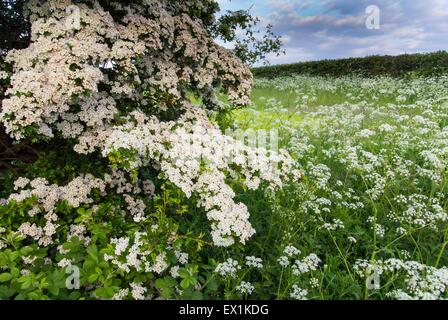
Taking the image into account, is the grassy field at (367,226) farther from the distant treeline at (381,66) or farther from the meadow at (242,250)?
the distant treeline at (381,66)

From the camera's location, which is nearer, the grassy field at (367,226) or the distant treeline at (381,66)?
the grassy field at (367,226)

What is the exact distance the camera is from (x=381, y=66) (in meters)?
28.3

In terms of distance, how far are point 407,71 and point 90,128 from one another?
25.7 meters

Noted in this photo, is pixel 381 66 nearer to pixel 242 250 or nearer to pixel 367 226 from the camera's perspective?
pixel 367 226

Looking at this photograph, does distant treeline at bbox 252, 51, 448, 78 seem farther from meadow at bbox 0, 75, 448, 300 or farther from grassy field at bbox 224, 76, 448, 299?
meadow at bbox 0, 75, 448, 300

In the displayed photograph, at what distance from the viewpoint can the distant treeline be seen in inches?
972

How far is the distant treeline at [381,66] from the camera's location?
2469cm

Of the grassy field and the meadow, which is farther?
the grassy field

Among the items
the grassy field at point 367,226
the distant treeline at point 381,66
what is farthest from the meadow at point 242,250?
the distant treeline at point 381,66

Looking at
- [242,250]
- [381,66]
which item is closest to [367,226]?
[242,250]

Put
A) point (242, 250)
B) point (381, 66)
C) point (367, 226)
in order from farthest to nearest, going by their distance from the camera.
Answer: point (381, 66) < point (367, 226) < point (242, 250)

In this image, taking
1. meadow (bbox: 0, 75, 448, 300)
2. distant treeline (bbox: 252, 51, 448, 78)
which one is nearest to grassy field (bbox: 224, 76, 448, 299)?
meadow (bbox: 0, 75, 448, 300)

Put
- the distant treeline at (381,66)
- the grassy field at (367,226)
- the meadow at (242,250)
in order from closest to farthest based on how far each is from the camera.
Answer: the meadow at (242,250) → the grassy field at (367,226) → the distant treeline at (381,66)
